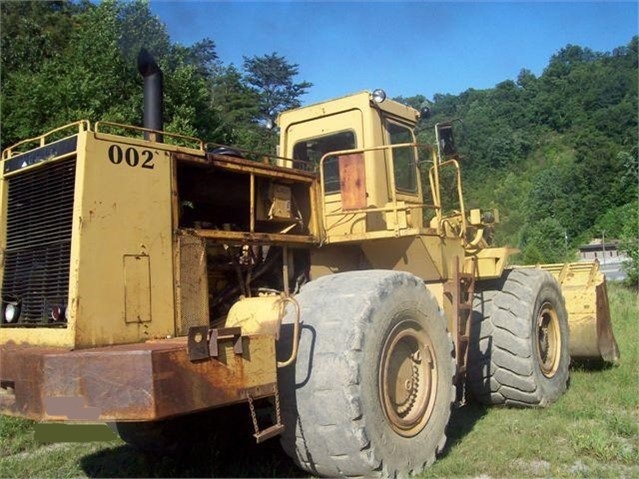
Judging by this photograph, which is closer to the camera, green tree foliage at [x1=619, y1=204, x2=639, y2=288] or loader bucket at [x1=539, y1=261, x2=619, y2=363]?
loader bucket at [x1=539, y1=261, x2=619, y2=363]

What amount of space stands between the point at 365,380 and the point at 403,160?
286 cm

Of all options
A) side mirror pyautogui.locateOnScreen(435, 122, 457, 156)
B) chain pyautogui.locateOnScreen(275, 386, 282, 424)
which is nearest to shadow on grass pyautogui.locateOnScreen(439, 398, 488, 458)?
chain pyautogui.locateOnScreen(275, 386, 282, 424)

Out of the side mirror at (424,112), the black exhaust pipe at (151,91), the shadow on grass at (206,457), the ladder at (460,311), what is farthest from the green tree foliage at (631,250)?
the black exhaust pipe at (151,91)

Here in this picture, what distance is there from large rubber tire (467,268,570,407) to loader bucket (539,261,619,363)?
1.32m

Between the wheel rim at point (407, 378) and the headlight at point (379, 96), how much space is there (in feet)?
7.55

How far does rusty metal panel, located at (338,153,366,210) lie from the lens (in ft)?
16.8

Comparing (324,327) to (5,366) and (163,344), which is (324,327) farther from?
(5,366)

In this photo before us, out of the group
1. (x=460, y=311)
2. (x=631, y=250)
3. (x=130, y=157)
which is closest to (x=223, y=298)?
(x=130, y=157)

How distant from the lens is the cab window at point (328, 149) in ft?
19.9

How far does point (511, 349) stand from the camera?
20.7 ft

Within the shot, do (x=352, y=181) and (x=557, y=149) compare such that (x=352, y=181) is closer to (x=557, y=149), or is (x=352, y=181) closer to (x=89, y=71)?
(x=89, y=71)

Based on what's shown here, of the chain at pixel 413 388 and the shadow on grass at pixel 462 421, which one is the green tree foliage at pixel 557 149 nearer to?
the shadow on grass at pixel 462 421

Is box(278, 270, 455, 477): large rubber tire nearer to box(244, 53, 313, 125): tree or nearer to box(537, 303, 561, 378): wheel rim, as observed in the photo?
box(537, 303, 561, 378): wheel rim

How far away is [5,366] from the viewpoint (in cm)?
388
